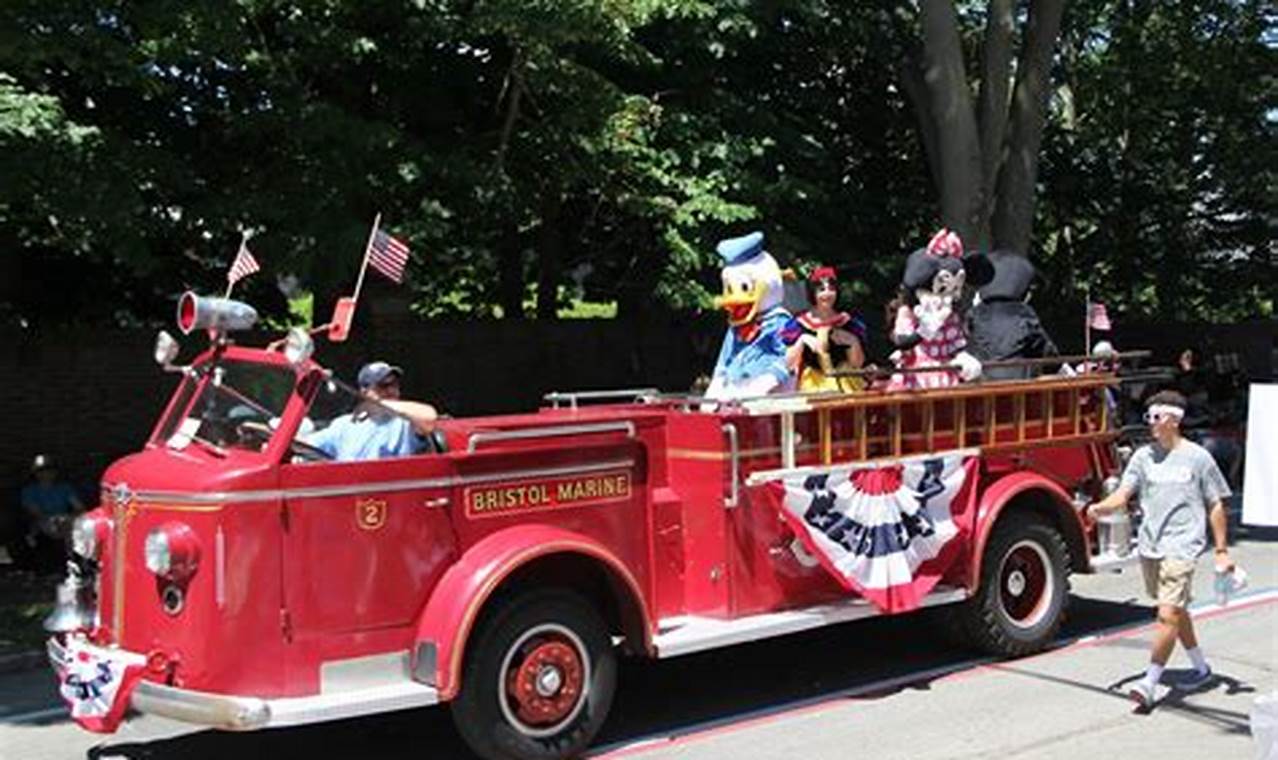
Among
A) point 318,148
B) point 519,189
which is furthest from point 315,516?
point 519,189

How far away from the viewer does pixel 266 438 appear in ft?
20.4

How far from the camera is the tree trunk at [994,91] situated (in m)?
18.1

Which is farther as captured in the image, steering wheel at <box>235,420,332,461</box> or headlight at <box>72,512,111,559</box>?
headlight at <box>72,512,111,559</box>

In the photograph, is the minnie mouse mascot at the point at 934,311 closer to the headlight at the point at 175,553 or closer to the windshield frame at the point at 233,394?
the windshield frame at the point at 233,394

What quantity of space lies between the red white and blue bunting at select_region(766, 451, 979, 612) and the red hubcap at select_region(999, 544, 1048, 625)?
0.59 meters

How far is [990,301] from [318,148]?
631 centimetres

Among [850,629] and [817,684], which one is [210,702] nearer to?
[817,684]

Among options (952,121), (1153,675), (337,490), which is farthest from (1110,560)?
(952,121)

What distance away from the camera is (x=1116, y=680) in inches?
319

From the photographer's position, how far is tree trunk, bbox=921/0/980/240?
1758 centimetres

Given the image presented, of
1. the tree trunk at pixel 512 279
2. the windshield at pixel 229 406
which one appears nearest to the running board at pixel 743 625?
the windshield at pixel 229 406

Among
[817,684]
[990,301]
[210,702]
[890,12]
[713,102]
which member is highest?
[890,12]

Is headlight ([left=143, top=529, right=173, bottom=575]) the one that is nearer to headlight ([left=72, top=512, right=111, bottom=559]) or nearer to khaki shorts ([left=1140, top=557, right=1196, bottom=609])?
headlight ([left=72, top=512, right=111, bottom=559])

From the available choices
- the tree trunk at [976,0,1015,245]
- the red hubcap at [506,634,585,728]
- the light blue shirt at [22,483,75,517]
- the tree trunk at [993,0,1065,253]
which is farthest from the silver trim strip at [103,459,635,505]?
the tree trunk at [993,0,1065,253]
